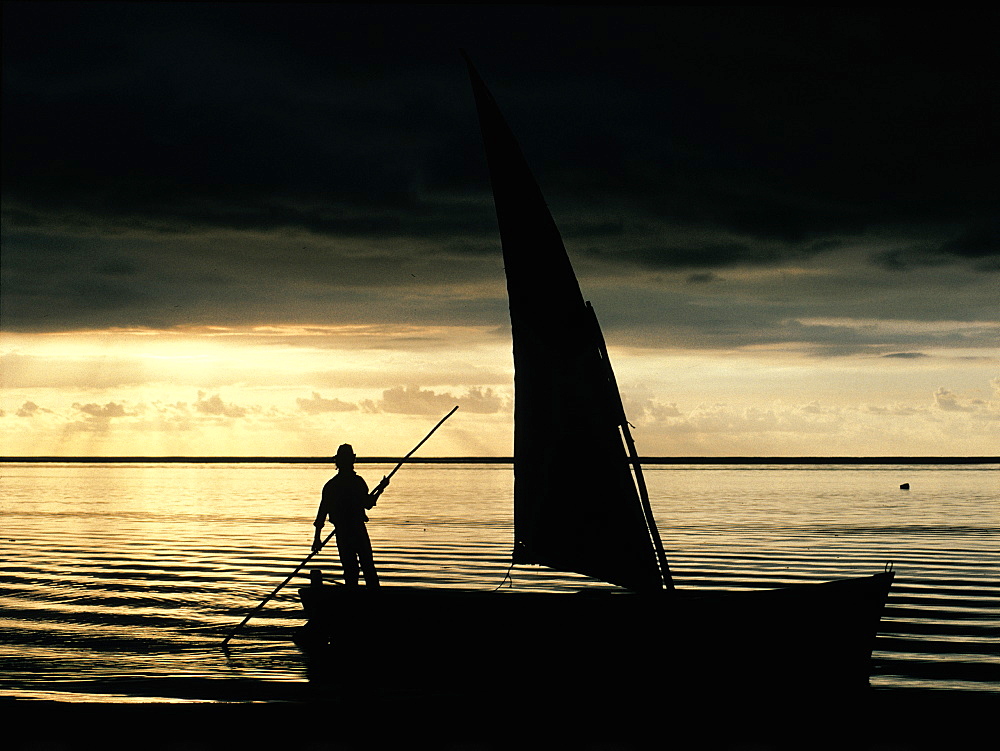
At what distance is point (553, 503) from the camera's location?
15.7m

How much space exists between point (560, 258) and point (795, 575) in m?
15.2

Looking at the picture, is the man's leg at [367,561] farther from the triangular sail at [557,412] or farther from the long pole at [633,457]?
the long pole at [633,457]

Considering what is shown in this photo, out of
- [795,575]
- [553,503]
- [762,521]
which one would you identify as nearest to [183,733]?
[553,503]

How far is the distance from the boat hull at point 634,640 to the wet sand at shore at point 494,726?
108cm

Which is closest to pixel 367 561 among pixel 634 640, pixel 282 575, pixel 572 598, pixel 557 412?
pixel 572 598

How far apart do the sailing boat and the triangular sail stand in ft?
0.07

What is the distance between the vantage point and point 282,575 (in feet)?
93.1

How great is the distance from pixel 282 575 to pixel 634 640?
15.8 metres

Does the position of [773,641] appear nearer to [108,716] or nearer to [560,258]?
[560,258]

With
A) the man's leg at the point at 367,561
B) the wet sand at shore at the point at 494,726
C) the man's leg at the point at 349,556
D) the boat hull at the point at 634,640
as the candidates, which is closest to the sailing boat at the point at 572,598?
the boat hull at the point at 634,640

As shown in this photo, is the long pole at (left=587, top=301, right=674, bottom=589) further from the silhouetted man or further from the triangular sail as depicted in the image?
the silhouetted man

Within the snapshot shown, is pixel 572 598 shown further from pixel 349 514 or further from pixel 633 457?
pixel 349 514

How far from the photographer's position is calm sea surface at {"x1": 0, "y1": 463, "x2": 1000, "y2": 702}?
1554 cm

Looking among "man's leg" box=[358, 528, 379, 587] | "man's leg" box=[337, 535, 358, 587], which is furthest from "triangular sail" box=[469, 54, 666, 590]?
"man's leg" box=[337, 535, 358, 587]
